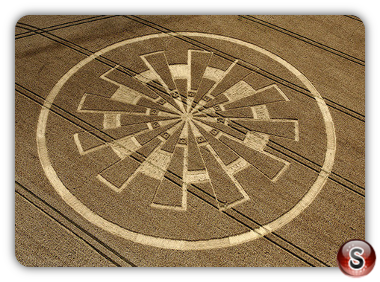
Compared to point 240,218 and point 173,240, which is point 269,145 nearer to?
point 240,218

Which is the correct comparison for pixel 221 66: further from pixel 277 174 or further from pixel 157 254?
pixel 157 254

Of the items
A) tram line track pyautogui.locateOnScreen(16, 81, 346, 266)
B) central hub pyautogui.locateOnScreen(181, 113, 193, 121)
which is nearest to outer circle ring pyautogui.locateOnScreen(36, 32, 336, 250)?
tram line track pyautogui.locateOnScreen(16, 81, 346, 266)

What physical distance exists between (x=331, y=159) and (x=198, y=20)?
9601 mm

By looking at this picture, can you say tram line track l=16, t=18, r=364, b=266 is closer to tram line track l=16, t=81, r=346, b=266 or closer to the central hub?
tram line track l=16, t=81, r=346, b=266

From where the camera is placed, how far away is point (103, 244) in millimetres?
11133

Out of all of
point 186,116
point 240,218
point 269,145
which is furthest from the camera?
point 186,116

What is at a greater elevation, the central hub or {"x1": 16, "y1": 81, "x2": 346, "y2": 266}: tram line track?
the central hub

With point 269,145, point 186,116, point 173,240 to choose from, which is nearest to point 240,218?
point 173,240

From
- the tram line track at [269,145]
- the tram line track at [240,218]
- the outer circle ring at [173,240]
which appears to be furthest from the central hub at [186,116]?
the outer circle ring at [173,240]

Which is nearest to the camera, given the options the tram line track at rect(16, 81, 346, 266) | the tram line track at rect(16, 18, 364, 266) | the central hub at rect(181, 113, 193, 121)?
the tram line track at rect(16, 81, 346, 266)

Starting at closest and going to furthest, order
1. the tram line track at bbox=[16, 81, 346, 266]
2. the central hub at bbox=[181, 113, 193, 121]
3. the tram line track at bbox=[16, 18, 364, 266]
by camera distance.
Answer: the tram line track at bbox=[16, 81, 346, 266]
the tram line track at bbox=[16, 18, 364, 266]
the central hub at bbox=[181, 113, 193, 121]

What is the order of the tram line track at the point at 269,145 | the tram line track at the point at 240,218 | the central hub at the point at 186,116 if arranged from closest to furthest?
the tram line track at the point at 240,218 < the tram line track at the point at 269,145 < the central hub at the point at 186,116

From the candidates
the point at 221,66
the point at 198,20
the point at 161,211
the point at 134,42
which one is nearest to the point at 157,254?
the point at 161,211

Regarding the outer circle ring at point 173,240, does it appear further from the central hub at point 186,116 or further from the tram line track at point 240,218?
the central hub at point 186,116
